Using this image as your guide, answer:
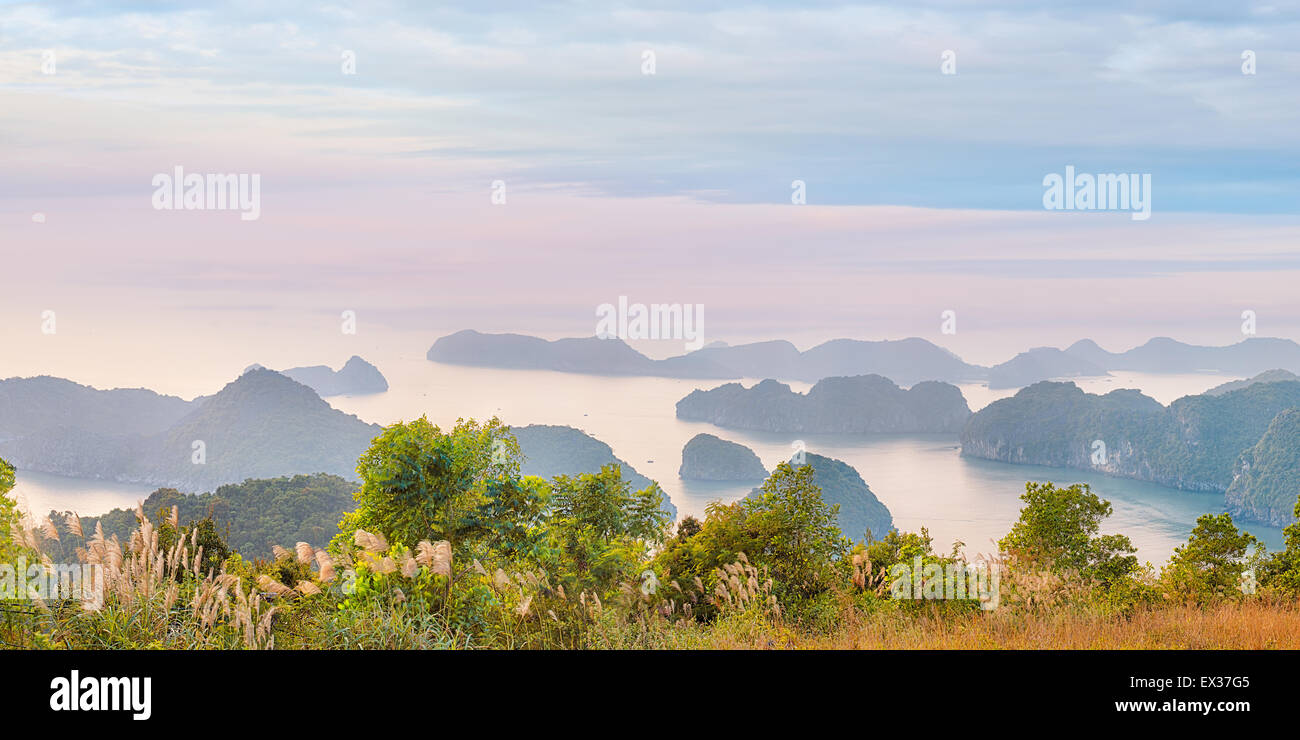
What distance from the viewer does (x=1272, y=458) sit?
165750 mm

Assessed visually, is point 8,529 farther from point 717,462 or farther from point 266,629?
point 717,462

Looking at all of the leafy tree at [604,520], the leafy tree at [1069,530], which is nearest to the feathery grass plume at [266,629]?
the leafy tree at [604,520]

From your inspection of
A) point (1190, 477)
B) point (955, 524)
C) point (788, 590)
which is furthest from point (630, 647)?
point (1190, 477)

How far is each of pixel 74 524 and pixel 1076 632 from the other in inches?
339

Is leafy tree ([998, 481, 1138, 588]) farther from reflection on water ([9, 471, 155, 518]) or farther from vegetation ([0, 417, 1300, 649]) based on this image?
reflection on water ([9, 471, 155, 518])

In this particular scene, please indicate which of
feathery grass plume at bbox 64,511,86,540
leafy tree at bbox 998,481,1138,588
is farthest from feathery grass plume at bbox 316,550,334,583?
leafy tree at bbox 998,481,1138,588

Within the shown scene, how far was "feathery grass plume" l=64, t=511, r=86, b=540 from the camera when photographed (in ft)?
23.8

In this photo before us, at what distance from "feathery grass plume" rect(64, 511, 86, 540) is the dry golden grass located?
5.95 meters

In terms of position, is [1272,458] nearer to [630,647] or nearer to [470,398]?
[470,398]

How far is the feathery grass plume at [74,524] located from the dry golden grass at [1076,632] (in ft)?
19.5

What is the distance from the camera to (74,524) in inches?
291

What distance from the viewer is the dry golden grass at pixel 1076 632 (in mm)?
7160
